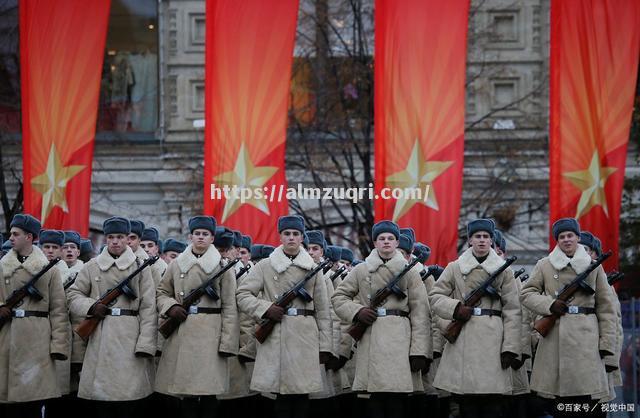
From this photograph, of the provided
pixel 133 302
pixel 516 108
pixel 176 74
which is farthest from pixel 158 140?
pixel 133 302

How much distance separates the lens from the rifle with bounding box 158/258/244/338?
12.7 meters

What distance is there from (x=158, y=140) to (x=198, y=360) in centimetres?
1625

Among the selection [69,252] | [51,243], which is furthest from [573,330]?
[69,252]

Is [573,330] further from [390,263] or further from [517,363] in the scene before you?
[390,263]

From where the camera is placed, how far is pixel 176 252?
611 inches

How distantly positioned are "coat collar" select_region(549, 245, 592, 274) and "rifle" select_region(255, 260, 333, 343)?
2.14 meters

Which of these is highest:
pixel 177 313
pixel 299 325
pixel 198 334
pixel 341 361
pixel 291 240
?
pixel 291 240

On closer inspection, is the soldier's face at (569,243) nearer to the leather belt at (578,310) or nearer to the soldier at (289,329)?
the leather belt at (578,310)

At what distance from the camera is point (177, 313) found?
12.7 m

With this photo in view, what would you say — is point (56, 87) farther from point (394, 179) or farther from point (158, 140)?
point (158, 140)

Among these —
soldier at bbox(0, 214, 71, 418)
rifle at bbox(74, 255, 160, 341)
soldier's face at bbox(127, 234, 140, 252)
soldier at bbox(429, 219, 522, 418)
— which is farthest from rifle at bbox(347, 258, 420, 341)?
soldier's face at bbox(127, 234, 140, 252)

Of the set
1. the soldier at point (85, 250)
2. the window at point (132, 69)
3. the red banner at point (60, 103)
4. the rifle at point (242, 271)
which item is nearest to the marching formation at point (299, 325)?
the rifle at point (242, 271)

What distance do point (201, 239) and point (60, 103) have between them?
5343 millimetres

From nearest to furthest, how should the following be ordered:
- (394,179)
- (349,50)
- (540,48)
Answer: (394,179)
(349,50)
(540,48)
